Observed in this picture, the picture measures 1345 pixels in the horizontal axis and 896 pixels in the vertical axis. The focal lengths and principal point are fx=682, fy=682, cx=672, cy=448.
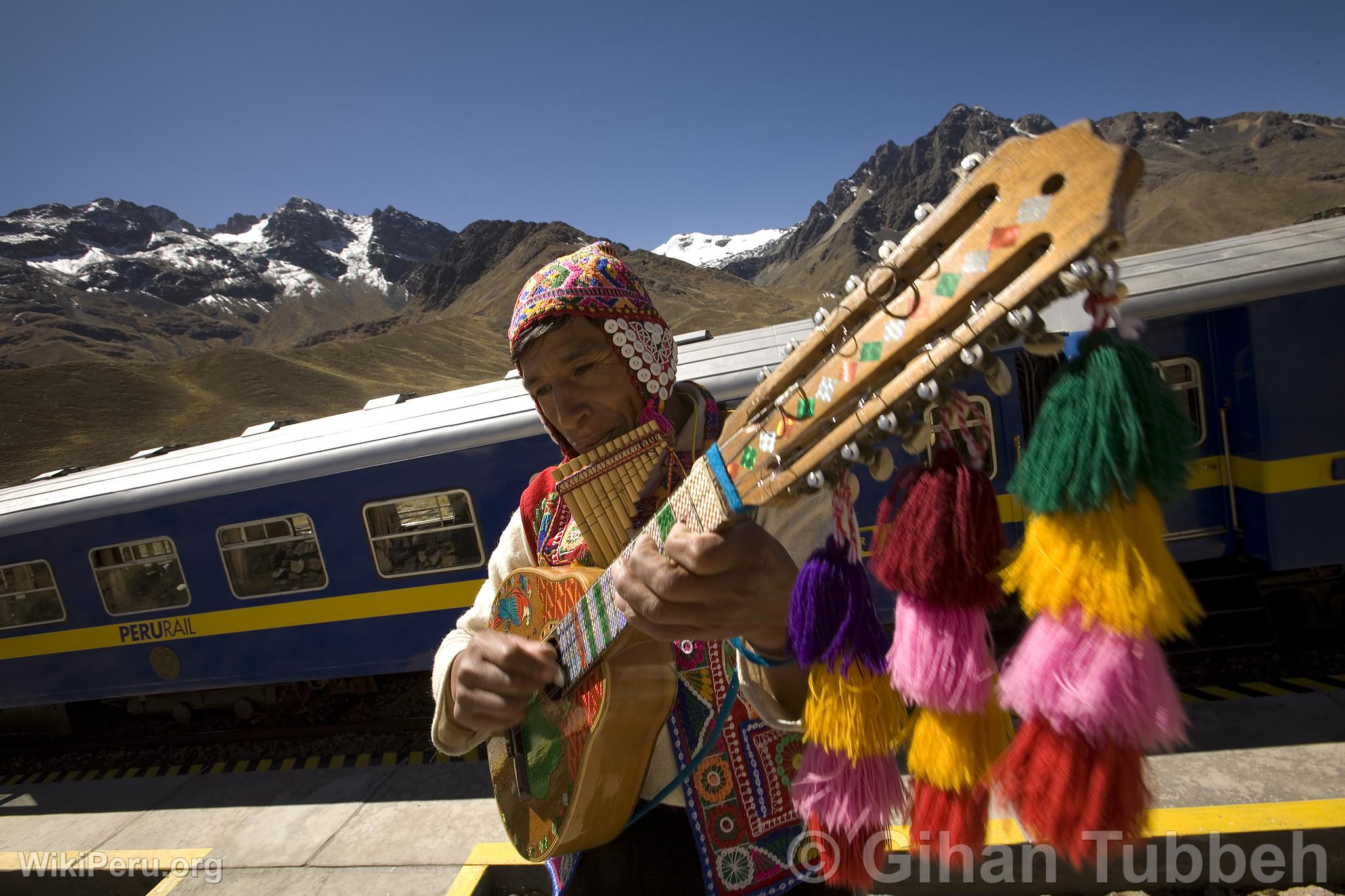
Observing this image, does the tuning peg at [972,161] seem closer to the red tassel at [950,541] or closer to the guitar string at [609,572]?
the red tassel at [950,541]

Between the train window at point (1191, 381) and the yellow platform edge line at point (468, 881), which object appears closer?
the yellow platform edge line at point (468, 881)

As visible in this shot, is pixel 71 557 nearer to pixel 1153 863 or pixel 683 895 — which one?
pixel 683 895

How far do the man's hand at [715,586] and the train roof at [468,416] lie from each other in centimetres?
376

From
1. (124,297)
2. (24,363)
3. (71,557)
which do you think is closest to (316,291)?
(124,297)

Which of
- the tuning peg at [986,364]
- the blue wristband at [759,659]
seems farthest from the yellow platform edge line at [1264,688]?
the tuning peg at [986,364]

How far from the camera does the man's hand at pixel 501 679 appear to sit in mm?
1795

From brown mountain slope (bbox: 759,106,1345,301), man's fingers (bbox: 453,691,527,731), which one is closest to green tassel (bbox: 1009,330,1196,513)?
man's fingers (bbox: 453,691,527,731)

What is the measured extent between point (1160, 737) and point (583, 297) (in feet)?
4.77

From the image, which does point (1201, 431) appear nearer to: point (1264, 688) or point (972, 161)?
point (1264, 688)

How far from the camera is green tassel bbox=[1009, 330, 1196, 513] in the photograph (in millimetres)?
723

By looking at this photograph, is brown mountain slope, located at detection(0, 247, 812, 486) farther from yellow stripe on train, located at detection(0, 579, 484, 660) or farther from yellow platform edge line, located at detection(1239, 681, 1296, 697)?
yellow platform edge line, located at detection(1239, 681, 1296, 697)

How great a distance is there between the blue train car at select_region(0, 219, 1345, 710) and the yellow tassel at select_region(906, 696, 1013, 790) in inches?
153

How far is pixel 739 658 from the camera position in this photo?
1.43 m

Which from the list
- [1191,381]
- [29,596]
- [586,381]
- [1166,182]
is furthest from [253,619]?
[1166,182]
